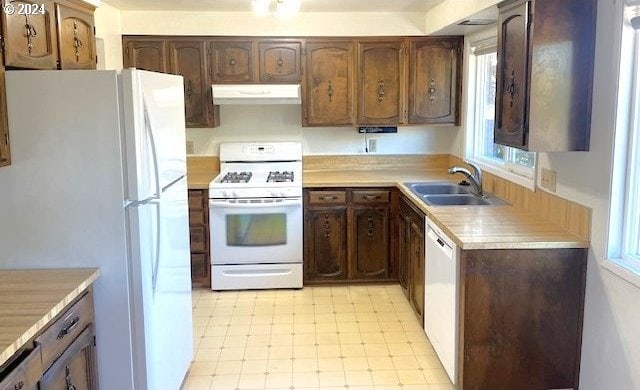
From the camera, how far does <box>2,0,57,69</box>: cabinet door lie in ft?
7.19

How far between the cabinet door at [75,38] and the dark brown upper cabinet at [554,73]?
2196 millimetres

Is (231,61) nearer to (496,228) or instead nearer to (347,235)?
(347,235)

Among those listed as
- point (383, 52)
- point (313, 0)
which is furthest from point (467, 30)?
point (313, 0)

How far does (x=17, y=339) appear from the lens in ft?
5.26

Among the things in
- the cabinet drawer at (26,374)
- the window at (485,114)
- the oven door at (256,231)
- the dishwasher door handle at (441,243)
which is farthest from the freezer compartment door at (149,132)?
the window at (485,114)

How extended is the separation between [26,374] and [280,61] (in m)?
3.31

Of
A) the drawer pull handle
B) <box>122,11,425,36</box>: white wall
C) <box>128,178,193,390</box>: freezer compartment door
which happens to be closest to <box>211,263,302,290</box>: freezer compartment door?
<box>128,178,193,390</box>: freezer compartment door

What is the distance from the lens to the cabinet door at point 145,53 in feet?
14.5

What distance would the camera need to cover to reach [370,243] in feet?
14.6

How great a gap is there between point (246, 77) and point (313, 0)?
0.87m

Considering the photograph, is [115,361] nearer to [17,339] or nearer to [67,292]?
[67,292]

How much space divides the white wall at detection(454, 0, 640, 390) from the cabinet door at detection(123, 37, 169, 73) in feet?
10.6

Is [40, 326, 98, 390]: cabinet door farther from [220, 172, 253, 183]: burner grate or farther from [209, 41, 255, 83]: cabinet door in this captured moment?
[209, 41, 255, 83]: cabinet door

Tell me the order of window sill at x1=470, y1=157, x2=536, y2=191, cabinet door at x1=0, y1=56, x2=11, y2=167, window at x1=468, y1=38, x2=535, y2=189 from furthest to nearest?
window at x1=468, y1=38, x2=535, y2=189
window sill at x1=470, y1=157, x2=536, y2=191
cabinet door at x1=0, y1=56, x2=11, y2=167
